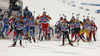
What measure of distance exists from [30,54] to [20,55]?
1.24 ft

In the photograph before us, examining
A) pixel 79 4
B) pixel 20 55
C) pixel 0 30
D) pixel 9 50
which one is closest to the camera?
pixel 20 55

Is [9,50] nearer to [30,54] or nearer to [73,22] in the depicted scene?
[30,54]

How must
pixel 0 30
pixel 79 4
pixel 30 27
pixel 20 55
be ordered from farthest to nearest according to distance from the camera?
pixel 79 4, pixel 0 30, pixel 30 27, pixel 20 55

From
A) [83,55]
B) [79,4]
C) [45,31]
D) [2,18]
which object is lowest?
[83,55]

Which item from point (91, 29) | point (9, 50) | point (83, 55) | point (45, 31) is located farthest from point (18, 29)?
point (91, 29)

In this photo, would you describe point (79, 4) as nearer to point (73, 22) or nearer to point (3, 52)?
point (73, 22)

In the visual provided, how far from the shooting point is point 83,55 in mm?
6680

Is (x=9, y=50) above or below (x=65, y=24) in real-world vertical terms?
below

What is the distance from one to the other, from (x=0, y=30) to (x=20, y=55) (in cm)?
422

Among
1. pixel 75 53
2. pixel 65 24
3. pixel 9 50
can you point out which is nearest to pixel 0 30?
pixel 9 50

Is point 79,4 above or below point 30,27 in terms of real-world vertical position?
above

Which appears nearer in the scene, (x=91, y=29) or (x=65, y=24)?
(x=65, y=24)

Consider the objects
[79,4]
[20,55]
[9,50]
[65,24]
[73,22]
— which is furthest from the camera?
[79,4]

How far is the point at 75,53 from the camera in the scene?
22.8 ft
